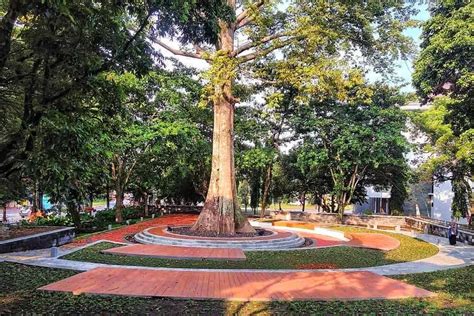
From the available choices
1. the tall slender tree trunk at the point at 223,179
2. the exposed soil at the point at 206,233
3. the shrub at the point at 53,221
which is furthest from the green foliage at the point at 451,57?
the shrub at the point at 53,221

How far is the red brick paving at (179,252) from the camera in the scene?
493 inches

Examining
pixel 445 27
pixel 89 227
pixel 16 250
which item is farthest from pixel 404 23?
pixel 89 227

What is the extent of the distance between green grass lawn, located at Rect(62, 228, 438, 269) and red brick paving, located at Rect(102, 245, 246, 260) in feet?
1.09

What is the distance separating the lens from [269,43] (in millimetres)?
19109

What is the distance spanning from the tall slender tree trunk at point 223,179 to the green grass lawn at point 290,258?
3.92 m

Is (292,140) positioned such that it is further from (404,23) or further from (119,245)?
(119,245)

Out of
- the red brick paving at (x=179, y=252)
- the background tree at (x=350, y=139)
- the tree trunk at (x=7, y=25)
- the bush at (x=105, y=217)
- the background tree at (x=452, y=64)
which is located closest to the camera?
the tree trunk at (x=7, y=25)

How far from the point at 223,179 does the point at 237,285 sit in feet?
31.5

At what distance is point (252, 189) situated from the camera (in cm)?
3378

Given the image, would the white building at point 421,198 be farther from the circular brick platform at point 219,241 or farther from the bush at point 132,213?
the bush at point 132,213

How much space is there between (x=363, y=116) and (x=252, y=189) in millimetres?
11217

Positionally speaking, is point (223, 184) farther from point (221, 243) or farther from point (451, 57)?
point (451, 57)

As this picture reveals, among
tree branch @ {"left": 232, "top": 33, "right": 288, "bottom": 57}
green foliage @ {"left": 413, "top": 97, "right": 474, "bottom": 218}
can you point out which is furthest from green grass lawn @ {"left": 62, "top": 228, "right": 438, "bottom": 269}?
tree branch @ {"left": 232, "top": 33, "right": 288, "bottom": 57}

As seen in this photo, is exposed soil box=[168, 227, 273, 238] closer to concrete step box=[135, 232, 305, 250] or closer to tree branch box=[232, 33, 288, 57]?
concrete step box=[135, 232, 305, 250]
